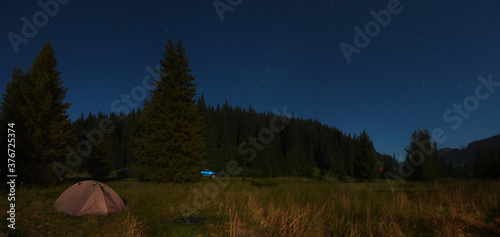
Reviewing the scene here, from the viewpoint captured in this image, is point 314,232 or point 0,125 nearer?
point 314,232

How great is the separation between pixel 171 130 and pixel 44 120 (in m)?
8.26

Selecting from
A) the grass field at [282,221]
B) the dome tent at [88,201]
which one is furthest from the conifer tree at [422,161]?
the dome tent at [88,201]

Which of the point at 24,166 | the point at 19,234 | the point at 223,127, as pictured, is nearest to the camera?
the point at 19,234

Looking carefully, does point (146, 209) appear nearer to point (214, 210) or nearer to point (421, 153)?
point (214, 210)

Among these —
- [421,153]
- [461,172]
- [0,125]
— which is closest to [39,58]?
[0,125]

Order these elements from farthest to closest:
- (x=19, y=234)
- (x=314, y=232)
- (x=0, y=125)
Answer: (x=0, y=125) → (x=19, y=234) → (x=314, y=232)

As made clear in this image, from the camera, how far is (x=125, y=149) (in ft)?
243

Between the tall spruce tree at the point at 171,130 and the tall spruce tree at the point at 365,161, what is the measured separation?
29800 millimetres

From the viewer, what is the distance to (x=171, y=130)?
1884cm

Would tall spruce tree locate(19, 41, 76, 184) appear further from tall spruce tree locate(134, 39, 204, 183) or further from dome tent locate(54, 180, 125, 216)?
dome tent locate(54, 180, 125, 216)

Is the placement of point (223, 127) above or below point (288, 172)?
above

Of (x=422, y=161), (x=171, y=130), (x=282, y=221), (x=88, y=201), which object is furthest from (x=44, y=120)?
(x=422, y=161)

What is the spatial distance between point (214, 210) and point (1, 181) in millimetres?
19275

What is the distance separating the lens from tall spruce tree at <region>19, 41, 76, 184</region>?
47.9ft
